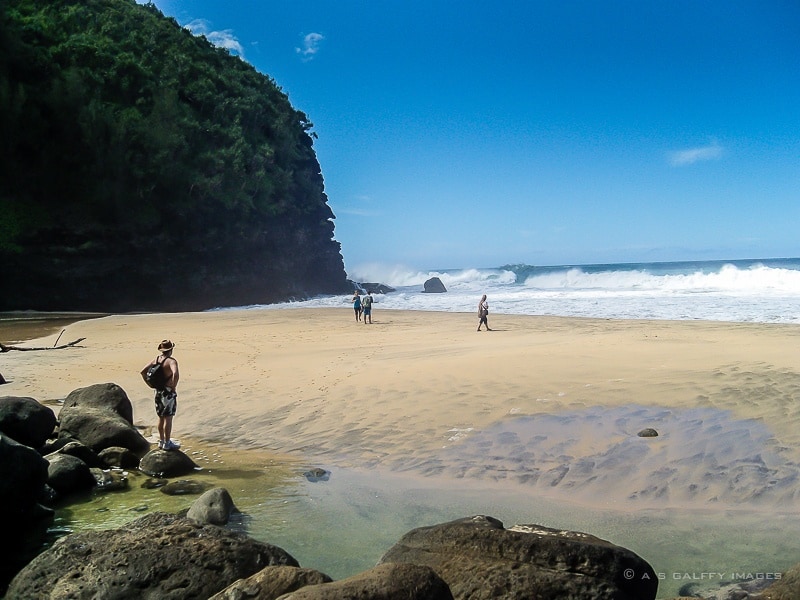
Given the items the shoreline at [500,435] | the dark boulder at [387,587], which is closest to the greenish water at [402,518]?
the shoreline at [500,435]

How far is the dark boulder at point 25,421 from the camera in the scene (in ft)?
25.2

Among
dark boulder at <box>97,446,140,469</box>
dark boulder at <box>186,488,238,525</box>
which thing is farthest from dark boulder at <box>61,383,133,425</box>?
dark boulder at <box>186,488,238,525</box>

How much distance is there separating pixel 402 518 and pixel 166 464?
3.23 metres

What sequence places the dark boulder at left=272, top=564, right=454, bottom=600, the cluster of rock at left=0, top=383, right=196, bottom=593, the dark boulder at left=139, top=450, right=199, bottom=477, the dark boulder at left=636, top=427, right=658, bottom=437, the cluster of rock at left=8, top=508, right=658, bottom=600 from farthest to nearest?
the dark boulder at left=636, top=427, right=658, bottom=437 < the dark boulder at left=139, top=450, right=199, bottom=477 < the cluster of rock at left=0, top=383, right=196, bottom=593 < the cluster of rock at left=8, top=508, right=658, bottom=600 < the dark boulder at left=272, top=564, right=454, bottom=600

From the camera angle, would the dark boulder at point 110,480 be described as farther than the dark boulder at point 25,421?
No

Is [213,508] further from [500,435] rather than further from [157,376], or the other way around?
[500,435]

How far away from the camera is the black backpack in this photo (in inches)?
312

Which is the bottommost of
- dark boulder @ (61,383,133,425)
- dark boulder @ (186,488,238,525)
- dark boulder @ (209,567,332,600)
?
dark boulder @ (186,488,238,525)

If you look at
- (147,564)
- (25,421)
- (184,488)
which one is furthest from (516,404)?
(25,421)

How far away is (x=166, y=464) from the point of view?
718 centimetres

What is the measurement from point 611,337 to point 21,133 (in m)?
33.0

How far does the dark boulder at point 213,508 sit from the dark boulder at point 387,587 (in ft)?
9.76

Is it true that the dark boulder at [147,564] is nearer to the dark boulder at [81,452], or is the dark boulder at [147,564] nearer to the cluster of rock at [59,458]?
the cluster of rock at [59,458]

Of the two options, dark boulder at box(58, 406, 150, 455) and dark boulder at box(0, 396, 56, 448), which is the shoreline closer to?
dark boulder at box(58, 406, 150, 455)
